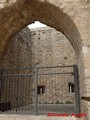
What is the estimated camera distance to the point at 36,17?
5551 millimetres

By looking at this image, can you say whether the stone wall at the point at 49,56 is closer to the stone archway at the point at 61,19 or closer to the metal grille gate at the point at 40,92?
the metal grille gate at the point at 40,92

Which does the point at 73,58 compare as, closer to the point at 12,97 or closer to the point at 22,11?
the point at 12,97

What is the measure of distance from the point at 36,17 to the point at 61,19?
4.10ft

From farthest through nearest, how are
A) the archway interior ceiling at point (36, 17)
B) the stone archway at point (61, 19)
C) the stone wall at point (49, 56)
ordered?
1. the stone wall at point (49, 56)
2. the archway interior ceiling at point (36, 17)
3. the stone archway at point (61, 19)

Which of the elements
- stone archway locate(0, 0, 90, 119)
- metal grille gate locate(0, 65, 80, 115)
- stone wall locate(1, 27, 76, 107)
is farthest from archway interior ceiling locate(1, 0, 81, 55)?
stone wall locate(1, 27, 76, 107)

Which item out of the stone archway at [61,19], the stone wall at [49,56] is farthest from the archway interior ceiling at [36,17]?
the stone wall at [49,56]

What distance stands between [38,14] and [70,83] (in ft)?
23.2

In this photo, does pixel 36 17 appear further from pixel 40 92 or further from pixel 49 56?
pixel 40 92

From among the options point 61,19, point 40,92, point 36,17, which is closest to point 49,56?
point 40,92

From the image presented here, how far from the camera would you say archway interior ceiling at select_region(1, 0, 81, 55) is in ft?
14.7

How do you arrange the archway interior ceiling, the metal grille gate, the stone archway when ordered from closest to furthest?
the stone archway, the archway interior ceiling, the metal grille gate

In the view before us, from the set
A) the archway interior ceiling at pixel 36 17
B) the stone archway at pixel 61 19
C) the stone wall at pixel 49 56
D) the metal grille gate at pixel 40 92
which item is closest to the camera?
the stone archway at pixel 61 19

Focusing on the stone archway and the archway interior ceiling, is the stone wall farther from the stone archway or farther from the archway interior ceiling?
the stone archway

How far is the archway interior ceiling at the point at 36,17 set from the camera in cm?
447
